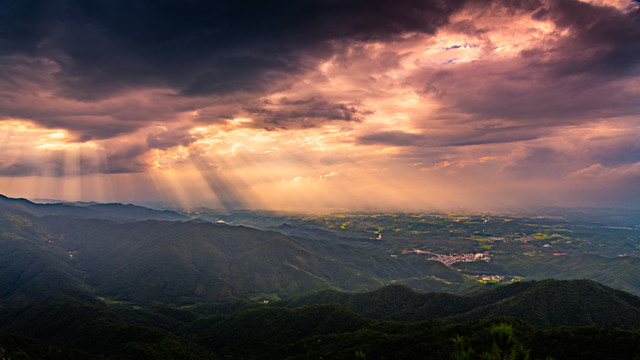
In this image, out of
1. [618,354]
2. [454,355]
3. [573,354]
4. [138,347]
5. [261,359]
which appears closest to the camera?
[454,355]

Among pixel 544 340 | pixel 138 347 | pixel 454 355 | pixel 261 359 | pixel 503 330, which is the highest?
pixel 503 330

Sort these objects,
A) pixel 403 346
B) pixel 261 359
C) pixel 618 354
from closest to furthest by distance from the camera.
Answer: pixel 618 354, pixel 403 346, pixel 261 359

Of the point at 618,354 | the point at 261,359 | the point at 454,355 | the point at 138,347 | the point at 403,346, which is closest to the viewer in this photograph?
the point at 454,355

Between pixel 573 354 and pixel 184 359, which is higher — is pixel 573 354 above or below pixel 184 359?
above

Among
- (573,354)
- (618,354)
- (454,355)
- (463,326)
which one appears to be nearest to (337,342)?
(463,326)

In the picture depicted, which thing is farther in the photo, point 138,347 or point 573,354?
point 138,347

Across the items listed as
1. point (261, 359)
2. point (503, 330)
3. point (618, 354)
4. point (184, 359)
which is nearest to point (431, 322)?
point (618, 354)

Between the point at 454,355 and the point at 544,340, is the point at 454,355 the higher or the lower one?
the higher one

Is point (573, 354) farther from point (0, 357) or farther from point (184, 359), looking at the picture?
point (0, 357)

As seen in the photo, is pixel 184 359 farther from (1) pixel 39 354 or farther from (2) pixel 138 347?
(1) pixel 39 354
